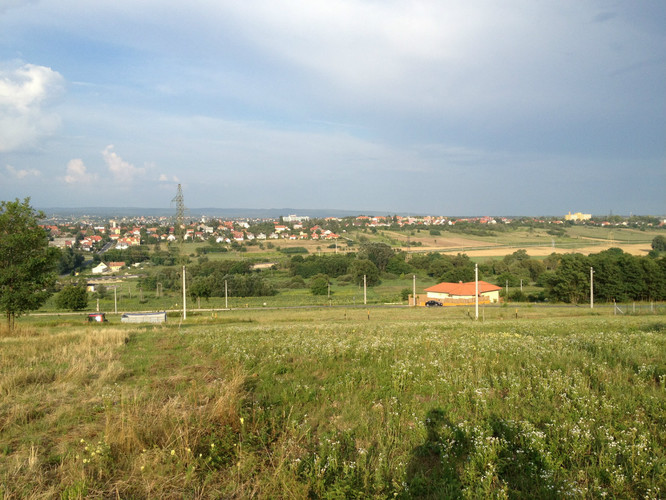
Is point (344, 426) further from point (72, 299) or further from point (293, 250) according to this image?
point (293, 250)

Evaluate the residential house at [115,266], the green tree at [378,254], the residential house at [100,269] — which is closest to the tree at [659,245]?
the green tree at [378,254]

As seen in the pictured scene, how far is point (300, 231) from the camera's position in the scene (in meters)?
164

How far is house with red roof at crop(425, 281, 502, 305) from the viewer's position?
52.7 metres

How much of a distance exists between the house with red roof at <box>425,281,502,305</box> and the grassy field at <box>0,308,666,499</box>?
4486 centimetres

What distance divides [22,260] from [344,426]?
65.7ft

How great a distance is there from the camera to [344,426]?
18.7ft

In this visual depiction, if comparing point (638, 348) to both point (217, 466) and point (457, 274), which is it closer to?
point (217, 466)

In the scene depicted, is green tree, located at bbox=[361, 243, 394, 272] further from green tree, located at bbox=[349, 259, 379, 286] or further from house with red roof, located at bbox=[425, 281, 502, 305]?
house with red roof, located at bbox=[425, 281, 502, 305]

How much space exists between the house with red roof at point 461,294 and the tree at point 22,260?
43.0m

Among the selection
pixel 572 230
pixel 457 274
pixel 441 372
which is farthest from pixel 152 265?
→ pixel 572 230

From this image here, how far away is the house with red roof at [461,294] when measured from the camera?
52656 mm

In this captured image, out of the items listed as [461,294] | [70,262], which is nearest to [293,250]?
[70,262]

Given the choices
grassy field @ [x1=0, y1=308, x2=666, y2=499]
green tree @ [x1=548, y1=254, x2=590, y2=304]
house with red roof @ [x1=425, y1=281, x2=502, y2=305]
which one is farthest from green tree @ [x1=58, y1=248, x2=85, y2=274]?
grassy field @ [x1=0, y1=308, x2=666, y2=499]

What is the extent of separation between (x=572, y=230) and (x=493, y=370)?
162 meters
